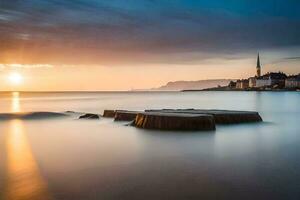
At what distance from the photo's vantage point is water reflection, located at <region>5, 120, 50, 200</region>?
7.93m

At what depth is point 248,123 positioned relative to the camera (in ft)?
76.8

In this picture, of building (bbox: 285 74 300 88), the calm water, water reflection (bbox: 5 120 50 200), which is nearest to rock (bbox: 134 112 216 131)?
the calm water

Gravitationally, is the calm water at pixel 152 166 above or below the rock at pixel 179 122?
below

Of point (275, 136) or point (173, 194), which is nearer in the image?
point (173, 194)

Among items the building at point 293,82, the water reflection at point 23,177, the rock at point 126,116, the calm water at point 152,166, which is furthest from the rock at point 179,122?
the building at point 293,82

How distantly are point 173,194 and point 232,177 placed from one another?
7.59ft

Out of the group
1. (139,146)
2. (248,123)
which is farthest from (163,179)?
(248,123)

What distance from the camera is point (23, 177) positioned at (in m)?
9.75

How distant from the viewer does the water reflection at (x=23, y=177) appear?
26.0 feet

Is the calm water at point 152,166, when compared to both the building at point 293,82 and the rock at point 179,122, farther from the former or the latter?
the building at point 293,82

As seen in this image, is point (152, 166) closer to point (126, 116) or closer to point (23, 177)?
point (23, 177)

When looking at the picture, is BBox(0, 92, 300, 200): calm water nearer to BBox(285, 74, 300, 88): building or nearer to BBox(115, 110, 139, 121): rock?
BBox(115, 110, 139, 121): rock

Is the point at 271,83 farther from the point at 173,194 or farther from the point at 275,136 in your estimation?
the point at 173,194

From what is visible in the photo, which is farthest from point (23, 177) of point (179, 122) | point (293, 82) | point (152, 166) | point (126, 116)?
point (293, 82)
